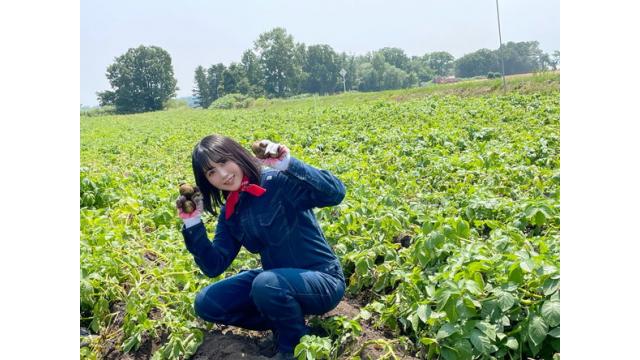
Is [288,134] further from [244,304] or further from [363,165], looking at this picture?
[244,304]

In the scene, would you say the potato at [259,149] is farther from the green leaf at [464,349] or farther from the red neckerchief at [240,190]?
the green leaf at [464,349]

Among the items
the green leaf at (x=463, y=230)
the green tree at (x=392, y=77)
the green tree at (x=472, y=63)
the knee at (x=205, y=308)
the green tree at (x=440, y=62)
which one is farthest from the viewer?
the green tree at (x=440, y=62)

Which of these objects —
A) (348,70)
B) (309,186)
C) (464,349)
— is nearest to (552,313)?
(464,349)

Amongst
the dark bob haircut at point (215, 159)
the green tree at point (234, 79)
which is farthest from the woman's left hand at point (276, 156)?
the green tree at point (234, 79)

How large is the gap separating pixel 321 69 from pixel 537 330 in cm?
3914

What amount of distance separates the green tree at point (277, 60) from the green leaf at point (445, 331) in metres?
39.6

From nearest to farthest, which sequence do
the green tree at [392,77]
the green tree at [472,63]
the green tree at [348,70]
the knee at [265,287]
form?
the knee at [265,287]
the green tree at [348,70]
the green tree at [472,63]
the green tree at [392,77]

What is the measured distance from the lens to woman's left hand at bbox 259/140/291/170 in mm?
2510

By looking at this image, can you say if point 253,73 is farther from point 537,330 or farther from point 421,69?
→ point 537,330

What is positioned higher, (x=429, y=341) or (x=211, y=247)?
(x=211, y=247)

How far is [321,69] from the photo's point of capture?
4062 cm

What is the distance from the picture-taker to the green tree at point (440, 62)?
58.8m

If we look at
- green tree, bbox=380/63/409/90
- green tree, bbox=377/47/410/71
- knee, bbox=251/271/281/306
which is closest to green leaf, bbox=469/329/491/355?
knee, bbox=251/271/281/306

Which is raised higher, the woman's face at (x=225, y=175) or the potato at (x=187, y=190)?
the woman's face at (x=225, y=175)
